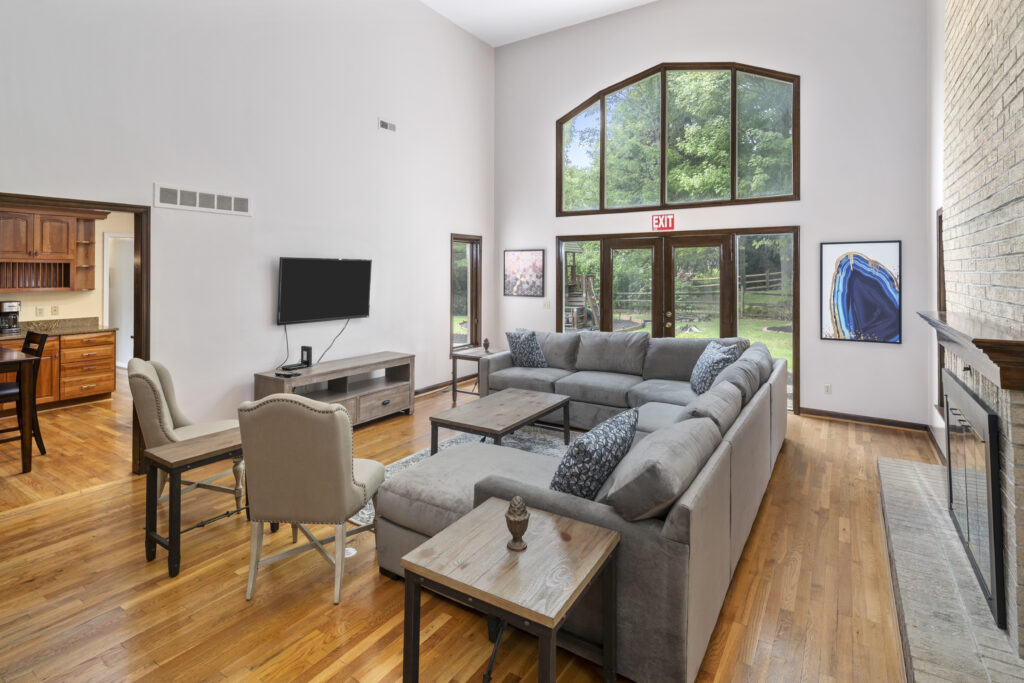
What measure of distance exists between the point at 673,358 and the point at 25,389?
222 inches

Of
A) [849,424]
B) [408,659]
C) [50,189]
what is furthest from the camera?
[849,424]

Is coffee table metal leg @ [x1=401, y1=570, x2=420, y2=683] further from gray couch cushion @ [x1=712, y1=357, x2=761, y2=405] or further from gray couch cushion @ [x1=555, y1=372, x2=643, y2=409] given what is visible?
gray couch cushion @ [x1=555, y1=372, x2=643, y2=409]

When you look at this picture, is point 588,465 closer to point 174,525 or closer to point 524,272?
point 174,525

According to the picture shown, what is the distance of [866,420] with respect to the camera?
5566mm

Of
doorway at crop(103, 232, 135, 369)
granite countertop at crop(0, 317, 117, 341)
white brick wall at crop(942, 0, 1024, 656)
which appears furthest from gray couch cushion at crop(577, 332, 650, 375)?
doorway at crop(103, 232, 135, 369)

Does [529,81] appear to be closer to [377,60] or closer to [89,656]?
[377,60]

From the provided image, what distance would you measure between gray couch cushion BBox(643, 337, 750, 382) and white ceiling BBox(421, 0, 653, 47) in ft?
14.4

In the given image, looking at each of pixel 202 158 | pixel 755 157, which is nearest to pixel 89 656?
pixel 202 158

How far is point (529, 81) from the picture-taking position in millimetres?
7684

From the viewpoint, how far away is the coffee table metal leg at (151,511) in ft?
9.10

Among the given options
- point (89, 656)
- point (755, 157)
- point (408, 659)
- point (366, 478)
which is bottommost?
point (89, 656)

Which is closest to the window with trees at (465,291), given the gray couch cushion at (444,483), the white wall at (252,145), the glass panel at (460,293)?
the glass panel at (460,293)

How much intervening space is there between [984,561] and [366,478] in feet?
9.28

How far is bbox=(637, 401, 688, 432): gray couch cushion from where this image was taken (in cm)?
389
